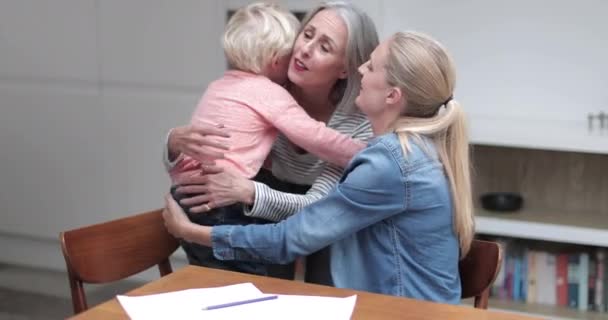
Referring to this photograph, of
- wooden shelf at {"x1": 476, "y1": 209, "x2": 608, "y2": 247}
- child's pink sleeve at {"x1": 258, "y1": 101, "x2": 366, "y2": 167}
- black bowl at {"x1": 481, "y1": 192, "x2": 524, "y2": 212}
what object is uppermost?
child's pink sleeve at {"x1": 258, "y1": 101, "x2": 366, "y2": 167}

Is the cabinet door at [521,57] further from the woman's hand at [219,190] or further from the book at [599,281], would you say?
the woman's hand at [219,190]

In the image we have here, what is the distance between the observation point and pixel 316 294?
4.75ft

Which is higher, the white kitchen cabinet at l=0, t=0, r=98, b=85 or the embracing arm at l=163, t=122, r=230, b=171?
the white kitchen cabinet at l=0, t=0, r=98, b=85

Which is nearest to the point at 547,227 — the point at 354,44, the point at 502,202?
the point at 502,202

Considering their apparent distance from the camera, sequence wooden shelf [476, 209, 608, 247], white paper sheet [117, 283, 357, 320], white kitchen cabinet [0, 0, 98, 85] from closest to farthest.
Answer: white paper sheet [117, 283, 357, 320], wooden shelf [476, 209, 608, 247], white kitchen cabinet [0, 0, 98, 85]

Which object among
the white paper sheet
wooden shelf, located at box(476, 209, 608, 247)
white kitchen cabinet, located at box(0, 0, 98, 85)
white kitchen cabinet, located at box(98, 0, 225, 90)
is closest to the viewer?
the white paper sheet

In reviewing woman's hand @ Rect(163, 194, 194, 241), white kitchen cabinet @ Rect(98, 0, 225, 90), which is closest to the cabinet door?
white kitchen cabinet @ Rect(98, 0, 225, 90)

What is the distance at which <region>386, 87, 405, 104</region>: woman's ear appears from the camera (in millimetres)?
1668

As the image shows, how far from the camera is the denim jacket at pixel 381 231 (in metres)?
1.59

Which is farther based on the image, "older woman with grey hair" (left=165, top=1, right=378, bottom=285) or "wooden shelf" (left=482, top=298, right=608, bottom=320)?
"wooden shelf" (left=482, top=298, right=608, bottom=320)

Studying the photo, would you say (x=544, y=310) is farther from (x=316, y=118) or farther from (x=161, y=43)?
(x=161, y=43)

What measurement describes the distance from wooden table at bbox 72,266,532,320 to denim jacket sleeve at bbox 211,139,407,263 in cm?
12

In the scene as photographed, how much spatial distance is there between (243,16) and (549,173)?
68.5 inches

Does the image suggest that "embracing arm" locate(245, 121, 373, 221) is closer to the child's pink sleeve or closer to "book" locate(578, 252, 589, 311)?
the child's pink sleeve
